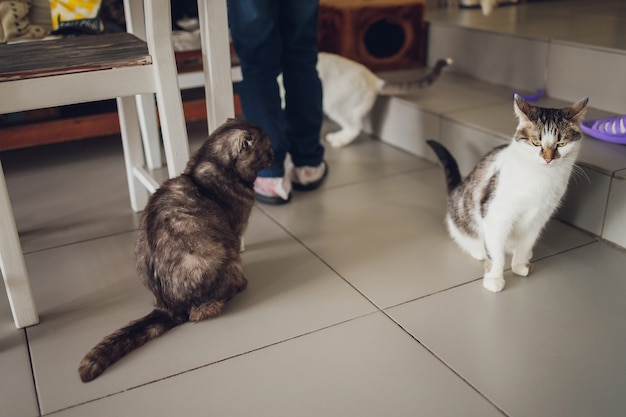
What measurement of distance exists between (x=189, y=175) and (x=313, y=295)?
43 centimetres

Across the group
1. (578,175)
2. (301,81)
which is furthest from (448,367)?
(301,81)

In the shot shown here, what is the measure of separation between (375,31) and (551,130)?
5.59ft

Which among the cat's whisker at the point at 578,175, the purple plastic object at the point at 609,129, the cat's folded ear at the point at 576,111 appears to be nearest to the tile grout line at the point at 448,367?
the cat's folded ear at the point at 576,111

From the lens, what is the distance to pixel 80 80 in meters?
1.32

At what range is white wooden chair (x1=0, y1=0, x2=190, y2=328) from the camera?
1.28m

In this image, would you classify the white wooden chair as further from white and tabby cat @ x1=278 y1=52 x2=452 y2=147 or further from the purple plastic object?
the purple plastic object

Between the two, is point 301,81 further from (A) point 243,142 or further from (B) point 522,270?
(B) point 522,270

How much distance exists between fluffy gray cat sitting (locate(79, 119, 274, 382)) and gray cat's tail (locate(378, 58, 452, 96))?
1.11 m

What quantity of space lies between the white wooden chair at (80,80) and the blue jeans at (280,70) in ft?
1.13

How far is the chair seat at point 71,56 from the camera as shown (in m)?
1.29

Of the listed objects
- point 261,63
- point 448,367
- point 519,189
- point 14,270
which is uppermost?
point 261,63

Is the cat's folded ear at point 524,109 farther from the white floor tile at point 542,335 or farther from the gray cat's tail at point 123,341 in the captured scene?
the gray cat's tail at point 123,341

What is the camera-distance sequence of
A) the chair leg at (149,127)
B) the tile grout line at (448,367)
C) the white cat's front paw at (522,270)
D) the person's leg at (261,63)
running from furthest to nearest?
the chair leg at (149,127) < the person's leg at (261,63) < the white cat's front paw at (522,270) < the tile grout line at (448,367)

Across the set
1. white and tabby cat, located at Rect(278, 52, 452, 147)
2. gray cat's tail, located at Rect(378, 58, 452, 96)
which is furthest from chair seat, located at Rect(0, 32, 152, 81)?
gray cat's tail, located at Rect(378, 58, 452, 96)
